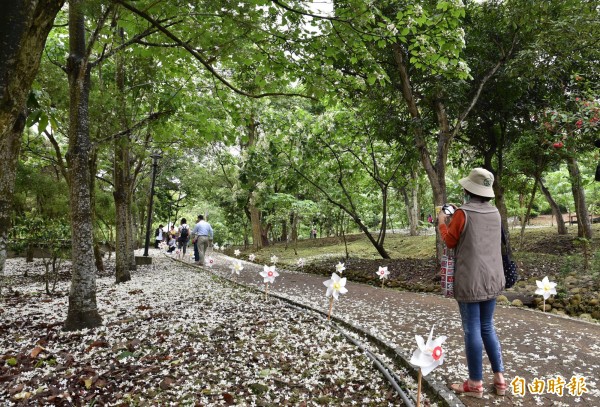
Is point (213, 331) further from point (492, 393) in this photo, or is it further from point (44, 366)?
point (492, 393)

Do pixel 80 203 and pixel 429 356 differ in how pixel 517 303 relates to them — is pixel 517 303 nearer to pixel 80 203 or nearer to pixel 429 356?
pixel 429 356

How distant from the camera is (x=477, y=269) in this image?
9.27ft

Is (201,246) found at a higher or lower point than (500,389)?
higher

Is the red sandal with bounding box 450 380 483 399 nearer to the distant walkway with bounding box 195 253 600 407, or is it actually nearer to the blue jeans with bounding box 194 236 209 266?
the distant walkway with bounding box 195 253 600 407

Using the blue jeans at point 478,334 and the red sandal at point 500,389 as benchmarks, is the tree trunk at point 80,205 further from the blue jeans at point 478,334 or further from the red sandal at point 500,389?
the red sandal at point 500,389

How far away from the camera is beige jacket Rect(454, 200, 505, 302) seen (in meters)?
2.81

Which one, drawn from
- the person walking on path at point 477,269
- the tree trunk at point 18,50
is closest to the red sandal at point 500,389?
the person walking on path at point 477,269

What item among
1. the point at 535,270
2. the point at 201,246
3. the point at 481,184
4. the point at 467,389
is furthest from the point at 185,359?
the point at 201,246

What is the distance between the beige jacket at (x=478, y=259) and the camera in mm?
2812

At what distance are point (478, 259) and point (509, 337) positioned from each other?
2.44 metres

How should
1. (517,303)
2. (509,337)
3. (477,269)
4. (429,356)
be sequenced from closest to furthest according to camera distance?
1. (429,356)
2. (477,269)
3. (509,337)
4. (517,303)

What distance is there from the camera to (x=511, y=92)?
9.06 m

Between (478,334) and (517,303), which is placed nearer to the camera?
(478,334)

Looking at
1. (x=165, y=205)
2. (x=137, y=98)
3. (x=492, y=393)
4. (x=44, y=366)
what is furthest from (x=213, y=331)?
(x=165, y=205)
